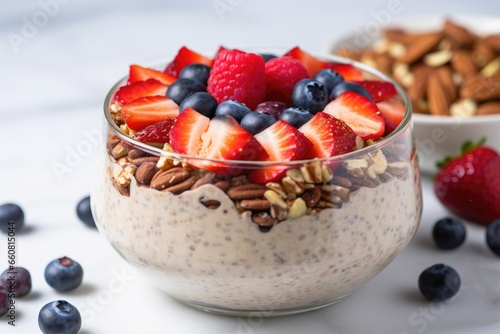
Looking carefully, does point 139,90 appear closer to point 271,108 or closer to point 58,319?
point 271,108

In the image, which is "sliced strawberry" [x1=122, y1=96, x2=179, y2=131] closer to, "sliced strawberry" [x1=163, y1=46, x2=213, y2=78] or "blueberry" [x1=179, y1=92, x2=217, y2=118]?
"blueberry" [x1=179, y1=92, x2=217, y2=118]

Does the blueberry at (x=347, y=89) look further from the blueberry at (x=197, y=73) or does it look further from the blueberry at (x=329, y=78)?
the blueberry at (x=197, y=73)

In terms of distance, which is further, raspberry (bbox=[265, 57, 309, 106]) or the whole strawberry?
the whole strawberry

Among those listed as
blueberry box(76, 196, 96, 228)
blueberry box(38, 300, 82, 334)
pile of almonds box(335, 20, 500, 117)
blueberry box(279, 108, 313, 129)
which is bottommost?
pile of almonds box(335, 20, 500, 117)

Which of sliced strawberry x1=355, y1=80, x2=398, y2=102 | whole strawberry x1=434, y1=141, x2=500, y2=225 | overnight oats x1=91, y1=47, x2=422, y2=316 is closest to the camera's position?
overnight oats x1=91, y1=47, x2=422, y2=316

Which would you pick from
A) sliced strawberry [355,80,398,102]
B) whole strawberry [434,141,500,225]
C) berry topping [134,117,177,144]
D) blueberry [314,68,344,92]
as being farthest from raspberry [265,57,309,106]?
whole strawberry [434,141,500,225]

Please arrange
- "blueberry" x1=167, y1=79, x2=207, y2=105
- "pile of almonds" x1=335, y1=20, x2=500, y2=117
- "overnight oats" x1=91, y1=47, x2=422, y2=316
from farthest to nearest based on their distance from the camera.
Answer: "pile of almonds" x1=335, y1=20, x2=500, y2=117 → "blueberry" x1=167, y1=79, x2=207, y2=105 → "overnight oats" x1=91, y1=47, x2=422, y2=316
